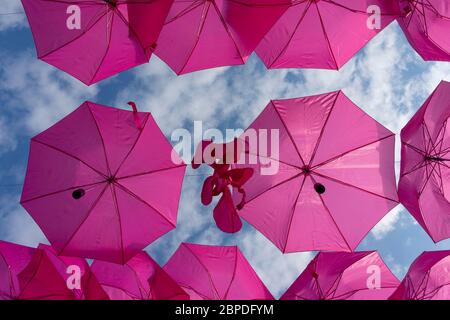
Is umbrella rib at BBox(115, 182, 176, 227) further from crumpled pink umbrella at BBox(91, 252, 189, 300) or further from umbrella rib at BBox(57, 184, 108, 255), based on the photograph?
crumpled pink umbrella at BBox(91, 252, 189, 300)

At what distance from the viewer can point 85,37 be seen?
873cm

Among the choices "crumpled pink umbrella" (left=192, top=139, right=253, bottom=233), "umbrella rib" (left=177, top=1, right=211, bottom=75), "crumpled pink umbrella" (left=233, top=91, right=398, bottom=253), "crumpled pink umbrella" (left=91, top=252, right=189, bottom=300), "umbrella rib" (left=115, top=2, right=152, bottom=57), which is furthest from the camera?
"umbrella rib" (left=177, top=1, right=211, bottom=75)

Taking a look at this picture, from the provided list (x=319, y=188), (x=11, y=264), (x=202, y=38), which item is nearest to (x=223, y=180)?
(x=319, y=188)

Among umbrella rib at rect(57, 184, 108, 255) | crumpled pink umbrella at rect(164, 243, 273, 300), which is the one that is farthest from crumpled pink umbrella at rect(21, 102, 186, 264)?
crumpled pink umbrella at rect(164, 243, 273, 300)

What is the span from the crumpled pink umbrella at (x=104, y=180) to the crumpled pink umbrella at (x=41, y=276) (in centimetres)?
52

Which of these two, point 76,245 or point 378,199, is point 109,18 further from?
point 378,199

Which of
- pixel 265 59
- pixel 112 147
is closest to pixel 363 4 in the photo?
pixel 265 59

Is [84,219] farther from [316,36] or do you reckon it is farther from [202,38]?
[316,36]

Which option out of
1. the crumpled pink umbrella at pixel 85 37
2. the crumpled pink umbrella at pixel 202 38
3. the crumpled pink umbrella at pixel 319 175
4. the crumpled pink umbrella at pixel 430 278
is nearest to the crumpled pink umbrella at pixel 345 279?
the crumpled pink umbrella at pixel 319 175

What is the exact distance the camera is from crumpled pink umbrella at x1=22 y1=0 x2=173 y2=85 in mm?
8539

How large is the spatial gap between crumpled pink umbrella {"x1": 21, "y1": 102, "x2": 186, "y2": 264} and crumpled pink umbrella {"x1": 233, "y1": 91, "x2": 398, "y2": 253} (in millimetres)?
1742

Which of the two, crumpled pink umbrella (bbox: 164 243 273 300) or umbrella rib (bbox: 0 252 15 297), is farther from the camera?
crumpled pink umbrella (bbox: 164 243 273 300)

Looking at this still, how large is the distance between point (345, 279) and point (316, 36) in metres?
5.40

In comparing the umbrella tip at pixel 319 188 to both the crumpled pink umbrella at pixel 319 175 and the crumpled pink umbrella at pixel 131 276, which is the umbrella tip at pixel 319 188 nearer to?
the crumpled pink umbrella at pixel 319 175
